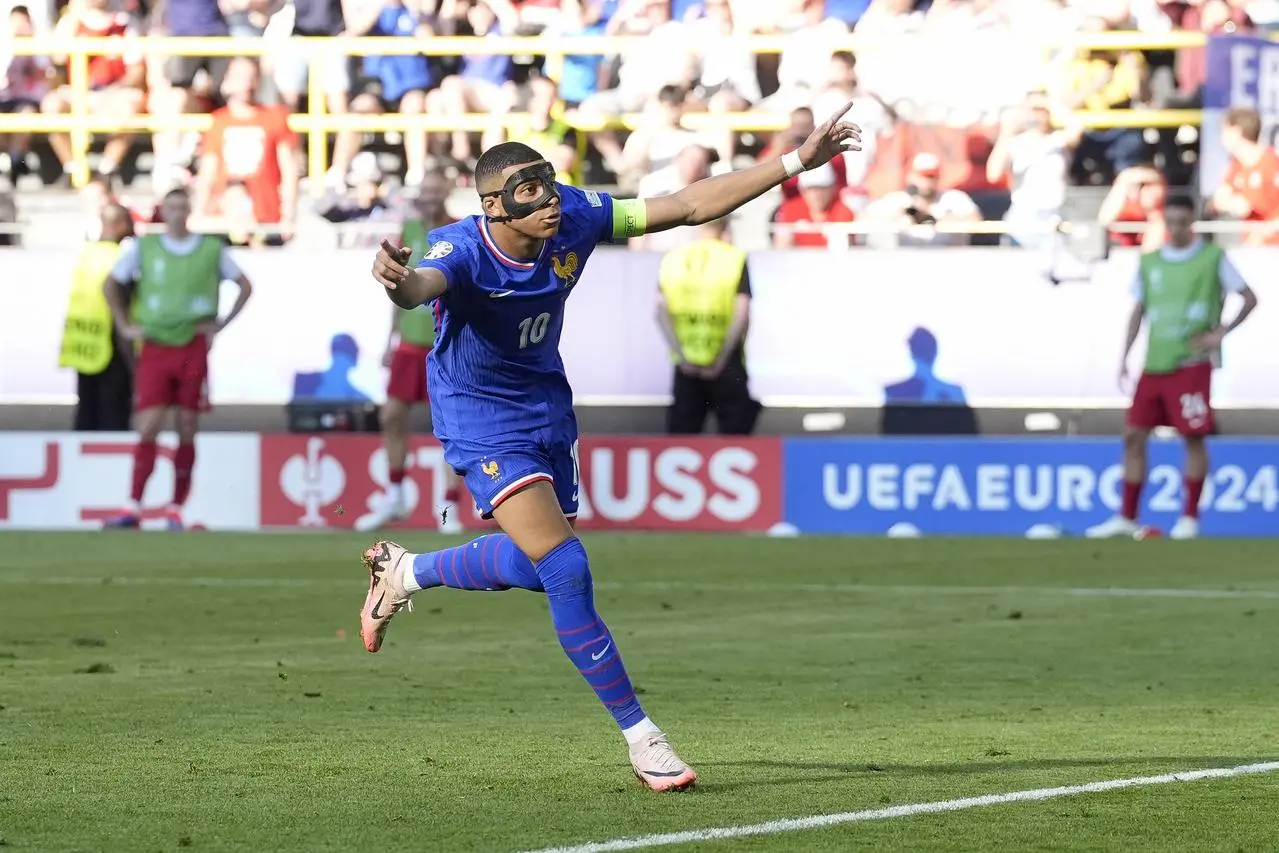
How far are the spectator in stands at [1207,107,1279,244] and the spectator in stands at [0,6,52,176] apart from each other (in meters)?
10.9

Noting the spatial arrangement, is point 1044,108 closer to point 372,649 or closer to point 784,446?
point 784,446

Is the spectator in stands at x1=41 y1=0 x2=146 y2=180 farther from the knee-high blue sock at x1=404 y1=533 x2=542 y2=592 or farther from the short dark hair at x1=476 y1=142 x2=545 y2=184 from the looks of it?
the short dark hair at x1=476 y1=142 x2=545 y2=184

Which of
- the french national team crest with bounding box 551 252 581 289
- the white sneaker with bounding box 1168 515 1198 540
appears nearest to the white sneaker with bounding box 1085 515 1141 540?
the white sneaker with bounding box 1168 515 1198 540

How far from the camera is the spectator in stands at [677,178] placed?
18.7m

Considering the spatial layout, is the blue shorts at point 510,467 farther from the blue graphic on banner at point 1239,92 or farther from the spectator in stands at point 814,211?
the blue graphic on banner at point 1239,92

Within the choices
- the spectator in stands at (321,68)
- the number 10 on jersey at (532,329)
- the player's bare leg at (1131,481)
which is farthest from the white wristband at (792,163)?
the spectator in stands at (321,68)

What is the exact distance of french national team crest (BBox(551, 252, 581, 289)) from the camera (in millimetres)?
6898

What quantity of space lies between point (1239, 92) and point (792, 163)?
13.0 m

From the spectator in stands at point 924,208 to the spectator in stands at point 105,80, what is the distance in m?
7.20

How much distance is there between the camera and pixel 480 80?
21.5m

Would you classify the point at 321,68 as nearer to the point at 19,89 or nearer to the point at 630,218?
the point at 19,89

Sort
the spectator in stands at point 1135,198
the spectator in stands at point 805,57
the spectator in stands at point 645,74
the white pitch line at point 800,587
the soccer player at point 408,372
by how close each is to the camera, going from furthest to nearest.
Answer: the spectator in stands at point 645,74 < the spectator in stands at point 805,57 < the spectator in stands at point 1135,198 < the soccer player at point 408,372 < the white pitch line at point 800,587

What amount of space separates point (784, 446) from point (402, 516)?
281 centimetres

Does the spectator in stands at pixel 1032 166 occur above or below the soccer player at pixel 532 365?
above
